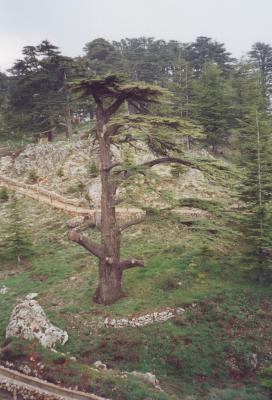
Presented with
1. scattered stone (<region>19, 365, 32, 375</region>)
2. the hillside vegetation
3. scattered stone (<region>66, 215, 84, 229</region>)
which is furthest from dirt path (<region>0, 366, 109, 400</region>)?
scattered stone (<region>66, 215, 84, 229</region>)

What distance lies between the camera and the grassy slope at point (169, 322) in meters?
12.4

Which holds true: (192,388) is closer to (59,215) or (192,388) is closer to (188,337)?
(188,337)

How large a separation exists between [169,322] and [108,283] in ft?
11.1

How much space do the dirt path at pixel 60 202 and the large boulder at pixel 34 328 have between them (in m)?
11.4

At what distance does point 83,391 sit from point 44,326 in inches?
150

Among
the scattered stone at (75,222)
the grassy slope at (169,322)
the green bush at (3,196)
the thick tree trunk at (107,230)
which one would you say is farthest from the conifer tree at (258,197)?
the green bush at (3,196)

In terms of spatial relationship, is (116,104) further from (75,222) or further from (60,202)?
(60,202)

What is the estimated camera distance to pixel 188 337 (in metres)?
14.3

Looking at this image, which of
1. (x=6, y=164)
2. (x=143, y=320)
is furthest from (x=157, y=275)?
(x=6, y=164)

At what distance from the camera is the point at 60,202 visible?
3166cm

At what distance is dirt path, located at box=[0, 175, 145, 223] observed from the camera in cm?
2781

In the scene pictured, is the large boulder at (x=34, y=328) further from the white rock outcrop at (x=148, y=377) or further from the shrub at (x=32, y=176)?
the shrub at (x=32, y=176)

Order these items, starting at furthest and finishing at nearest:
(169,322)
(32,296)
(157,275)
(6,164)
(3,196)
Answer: (6,164)
(3,196)
(157,275)
(32,296)
(169,322)

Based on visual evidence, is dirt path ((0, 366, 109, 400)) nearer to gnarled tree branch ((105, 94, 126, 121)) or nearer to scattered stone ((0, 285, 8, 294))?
scattered stone ((0, 285, 8, 294))
